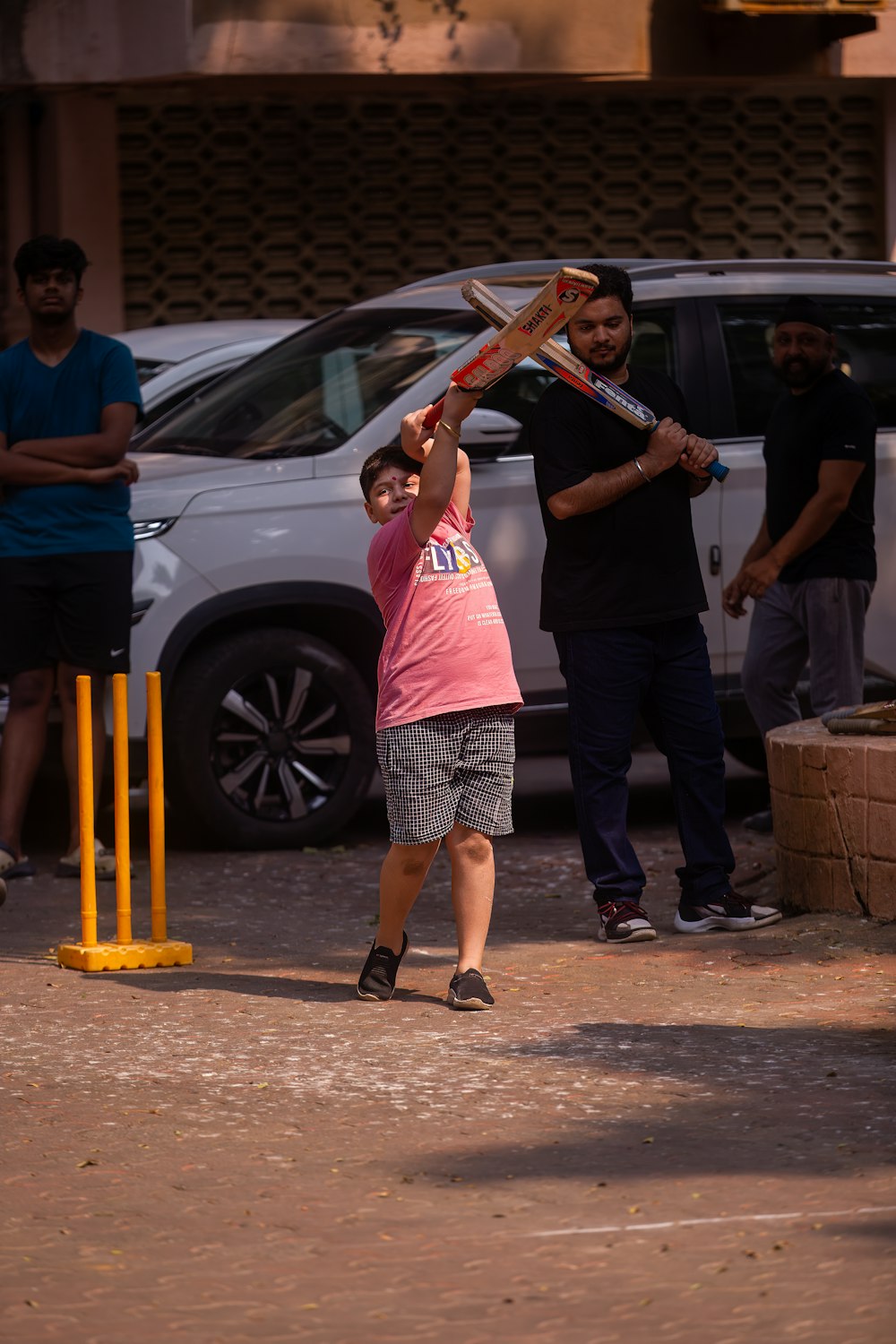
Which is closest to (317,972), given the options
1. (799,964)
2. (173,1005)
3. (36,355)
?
(173,1005)

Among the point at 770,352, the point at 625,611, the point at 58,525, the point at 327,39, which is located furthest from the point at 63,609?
the point at 327,39

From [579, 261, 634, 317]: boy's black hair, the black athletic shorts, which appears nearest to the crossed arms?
the black athletic shorts

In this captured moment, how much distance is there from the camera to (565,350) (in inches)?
272

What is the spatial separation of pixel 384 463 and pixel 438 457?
0.39m

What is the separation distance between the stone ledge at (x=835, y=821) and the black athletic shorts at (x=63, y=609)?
238 centimetres

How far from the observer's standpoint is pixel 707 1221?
4316 mm

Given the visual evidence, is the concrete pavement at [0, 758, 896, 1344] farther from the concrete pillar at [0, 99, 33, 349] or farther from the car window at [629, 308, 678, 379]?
the concrete pillar at [0, 99, 33, 349]

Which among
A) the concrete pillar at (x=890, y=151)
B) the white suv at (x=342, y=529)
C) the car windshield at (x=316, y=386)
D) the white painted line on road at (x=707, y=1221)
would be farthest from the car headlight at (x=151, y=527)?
the concrete pillar at (x=890, y=151)

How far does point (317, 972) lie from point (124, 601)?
2.06 metres

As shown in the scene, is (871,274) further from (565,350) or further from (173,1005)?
(173,1005)

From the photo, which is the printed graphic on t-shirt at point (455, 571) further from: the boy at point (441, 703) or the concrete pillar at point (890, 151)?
the concrete pillar at point (890, 151)

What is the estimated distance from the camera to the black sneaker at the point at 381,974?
20.9 ft

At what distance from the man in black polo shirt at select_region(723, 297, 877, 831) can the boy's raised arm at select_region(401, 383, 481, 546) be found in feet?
8.19

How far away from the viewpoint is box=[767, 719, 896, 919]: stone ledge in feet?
23.3
